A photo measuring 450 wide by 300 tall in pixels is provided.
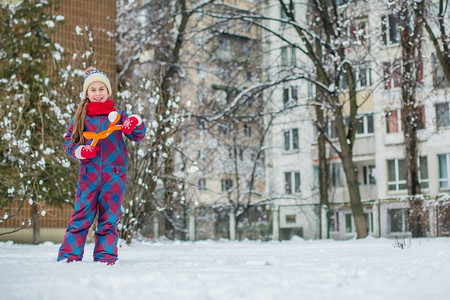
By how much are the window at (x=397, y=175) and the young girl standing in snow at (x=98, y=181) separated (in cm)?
2872

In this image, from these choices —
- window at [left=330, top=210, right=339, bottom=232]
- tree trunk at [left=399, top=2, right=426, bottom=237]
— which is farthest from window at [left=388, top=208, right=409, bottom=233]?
window at [left=330, top=210, right=339, bottom=232]

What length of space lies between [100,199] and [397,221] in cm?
1450

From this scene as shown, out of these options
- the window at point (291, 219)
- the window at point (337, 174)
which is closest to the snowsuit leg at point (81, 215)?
the window at point (291, 219)

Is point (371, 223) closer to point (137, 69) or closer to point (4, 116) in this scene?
point (137, 69)

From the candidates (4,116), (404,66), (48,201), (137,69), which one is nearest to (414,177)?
(404,66)

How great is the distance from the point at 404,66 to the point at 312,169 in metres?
21.4

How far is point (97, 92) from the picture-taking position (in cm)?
551

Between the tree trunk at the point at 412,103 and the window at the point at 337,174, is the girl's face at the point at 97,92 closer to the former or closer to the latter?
the tree trunk at the point at 412,103

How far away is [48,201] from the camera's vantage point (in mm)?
14258

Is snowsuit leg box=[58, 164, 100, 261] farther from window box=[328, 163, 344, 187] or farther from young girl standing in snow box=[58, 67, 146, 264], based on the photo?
window box=[328, 163, 344, 187]

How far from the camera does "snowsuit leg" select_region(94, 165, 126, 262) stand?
5.20 m

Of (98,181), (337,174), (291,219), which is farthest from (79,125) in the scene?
(337,174)

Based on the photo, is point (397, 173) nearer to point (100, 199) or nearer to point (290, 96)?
point (290, 96)

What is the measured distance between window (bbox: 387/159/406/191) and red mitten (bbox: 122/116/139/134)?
94.7 feet
